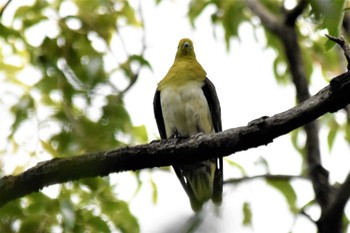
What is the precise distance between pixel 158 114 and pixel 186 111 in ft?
1.82

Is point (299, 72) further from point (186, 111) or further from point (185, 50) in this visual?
point (185, 50)

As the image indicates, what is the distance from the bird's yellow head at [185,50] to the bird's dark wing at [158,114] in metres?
1.07

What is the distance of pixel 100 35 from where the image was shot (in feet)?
18.1

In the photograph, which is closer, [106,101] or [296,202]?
[106,101]

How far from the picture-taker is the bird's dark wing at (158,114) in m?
6.93

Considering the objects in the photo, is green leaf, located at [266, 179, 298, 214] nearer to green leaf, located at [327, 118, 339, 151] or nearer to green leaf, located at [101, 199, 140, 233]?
green leaf, located at [327, 118, 339, 151]

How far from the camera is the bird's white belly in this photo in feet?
21.3

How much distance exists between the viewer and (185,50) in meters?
7.86

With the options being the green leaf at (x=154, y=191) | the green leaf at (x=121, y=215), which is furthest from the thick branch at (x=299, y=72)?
the green leaf at (x=121, y=215)

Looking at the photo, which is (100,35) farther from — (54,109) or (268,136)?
(268,136)

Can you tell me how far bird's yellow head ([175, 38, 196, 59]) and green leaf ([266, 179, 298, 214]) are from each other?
2709mm

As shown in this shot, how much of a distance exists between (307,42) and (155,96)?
1.85m

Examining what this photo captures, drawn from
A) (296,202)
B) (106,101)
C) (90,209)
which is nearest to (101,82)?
(106,101)

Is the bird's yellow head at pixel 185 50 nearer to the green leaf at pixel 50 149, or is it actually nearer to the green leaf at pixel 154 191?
the green leaf at pixel 154 191
